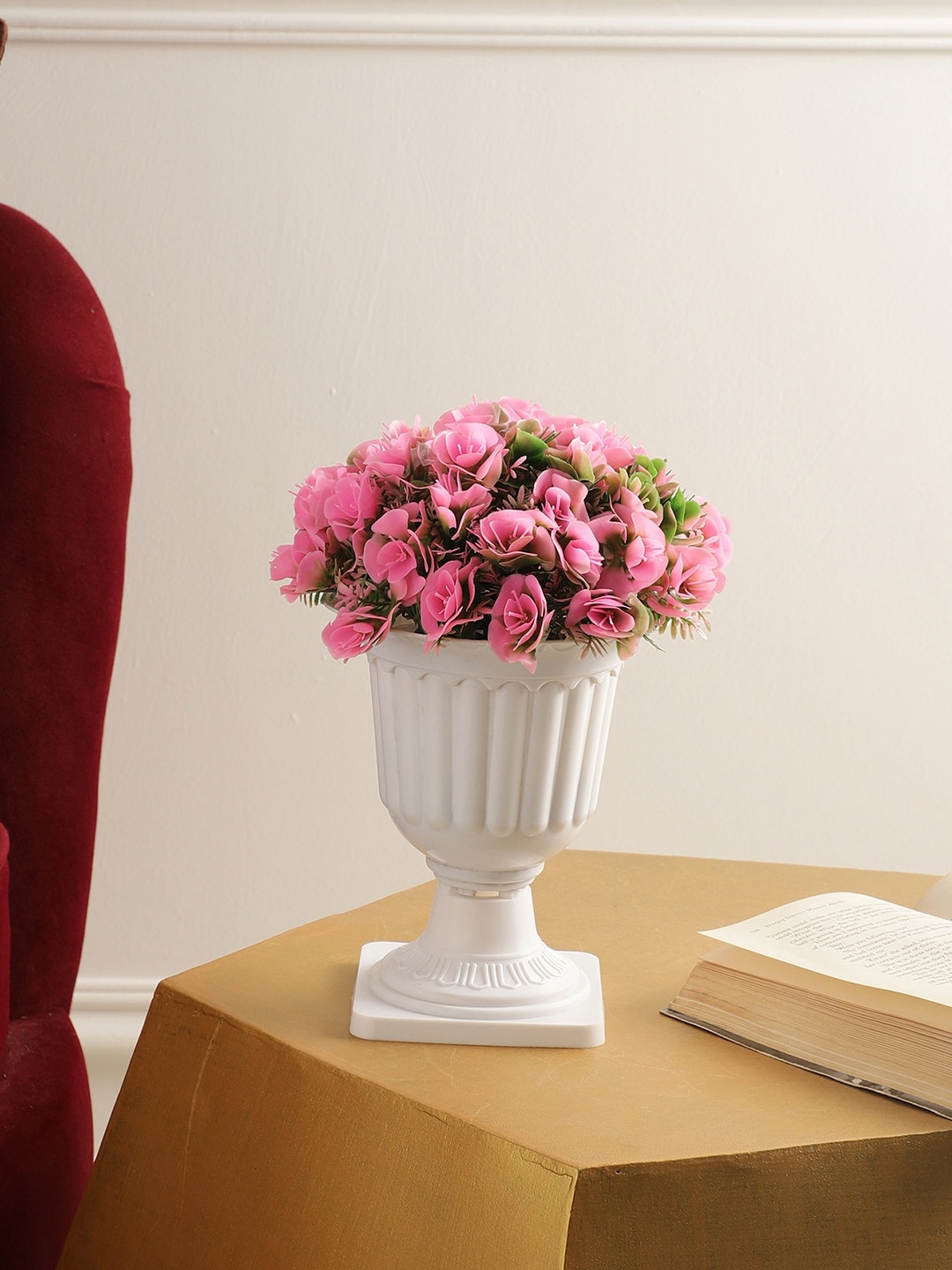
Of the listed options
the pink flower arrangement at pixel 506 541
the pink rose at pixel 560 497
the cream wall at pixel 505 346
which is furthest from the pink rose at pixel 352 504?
the cream wall at pixel 505 346

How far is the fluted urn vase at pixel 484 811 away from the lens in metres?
0.79

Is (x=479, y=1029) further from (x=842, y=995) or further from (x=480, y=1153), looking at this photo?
(x=842, y=995)

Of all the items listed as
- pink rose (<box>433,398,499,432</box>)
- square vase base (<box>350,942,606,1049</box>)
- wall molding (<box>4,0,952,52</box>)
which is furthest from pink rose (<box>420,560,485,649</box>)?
wall molding (<box>4,0,952,52</box>)

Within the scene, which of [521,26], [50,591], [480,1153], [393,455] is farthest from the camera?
[521,26]

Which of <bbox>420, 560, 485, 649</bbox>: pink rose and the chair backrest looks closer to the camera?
<bbox>420, 560, 485, 649</bbox>: pink rose

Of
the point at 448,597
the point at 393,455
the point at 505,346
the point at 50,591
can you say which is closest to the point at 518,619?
the point at 448,597

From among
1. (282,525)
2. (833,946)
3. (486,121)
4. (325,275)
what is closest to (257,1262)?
(833,946)

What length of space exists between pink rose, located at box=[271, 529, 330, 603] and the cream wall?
892 mm

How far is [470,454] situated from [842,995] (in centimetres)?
43

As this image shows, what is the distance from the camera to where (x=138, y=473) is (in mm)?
1674

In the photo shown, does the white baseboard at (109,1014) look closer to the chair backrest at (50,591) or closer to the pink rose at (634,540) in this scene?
the chair backrest at (50,591)

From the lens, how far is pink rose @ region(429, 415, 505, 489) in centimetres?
76

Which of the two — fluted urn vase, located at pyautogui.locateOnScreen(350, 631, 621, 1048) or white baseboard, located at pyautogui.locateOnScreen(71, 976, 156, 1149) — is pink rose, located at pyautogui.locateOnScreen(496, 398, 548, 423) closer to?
fluted urn vase, located at pyautogui.locateOnScreen(350, 631, 621, 1048)

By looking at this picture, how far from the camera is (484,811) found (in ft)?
2.64
